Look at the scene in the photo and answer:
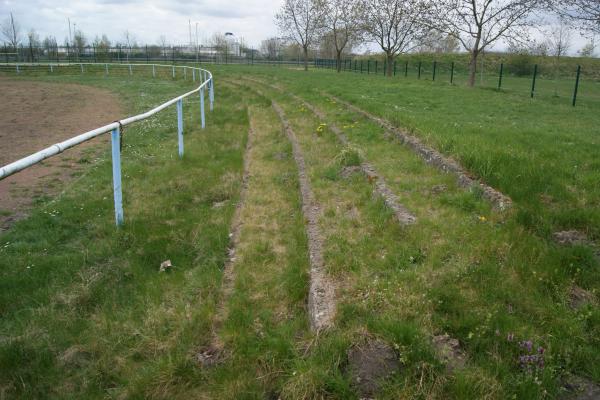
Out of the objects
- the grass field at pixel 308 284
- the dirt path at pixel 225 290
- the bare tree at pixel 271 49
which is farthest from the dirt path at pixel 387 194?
the bare tree at pixel 271 49

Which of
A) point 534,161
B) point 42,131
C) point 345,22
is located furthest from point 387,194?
point 345,22

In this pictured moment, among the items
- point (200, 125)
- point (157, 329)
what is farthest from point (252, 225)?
point (200, 125)

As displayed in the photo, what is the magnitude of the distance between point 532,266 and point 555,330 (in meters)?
0.72

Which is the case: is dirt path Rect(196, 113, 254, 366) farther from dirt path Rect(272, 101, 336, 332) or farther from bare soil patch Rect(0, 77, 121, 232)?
bare soil patch Rect(0, 77, 121, 232)

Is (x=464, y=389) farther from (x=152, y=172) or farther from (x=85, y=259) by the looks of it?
(x=152, y=172)

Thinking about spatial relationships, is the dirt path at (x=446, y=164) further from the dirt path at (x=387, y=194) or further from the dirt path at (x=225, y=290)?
the dirt path at (x=225, y=290)

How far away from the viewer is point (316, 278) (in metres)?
3.56

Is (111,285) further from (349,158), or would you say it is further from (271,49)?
(271,49)

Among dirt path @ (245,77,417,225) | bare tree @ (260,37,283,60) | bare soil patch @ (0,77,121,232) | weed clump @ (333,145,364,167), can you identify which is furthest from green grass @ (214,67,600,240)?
bare tree @ (260,37,283,60)

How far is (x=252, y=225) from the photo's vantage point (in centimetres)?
510

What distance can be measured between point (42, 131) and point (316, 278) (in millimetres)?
10704

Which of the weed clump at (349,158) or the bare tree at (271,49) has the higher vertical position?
the bare tree at (271,49)

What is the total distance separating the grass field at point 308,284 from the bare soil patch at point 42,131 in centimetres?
58

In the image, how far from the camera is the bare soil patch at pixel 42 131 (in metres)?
6.71
